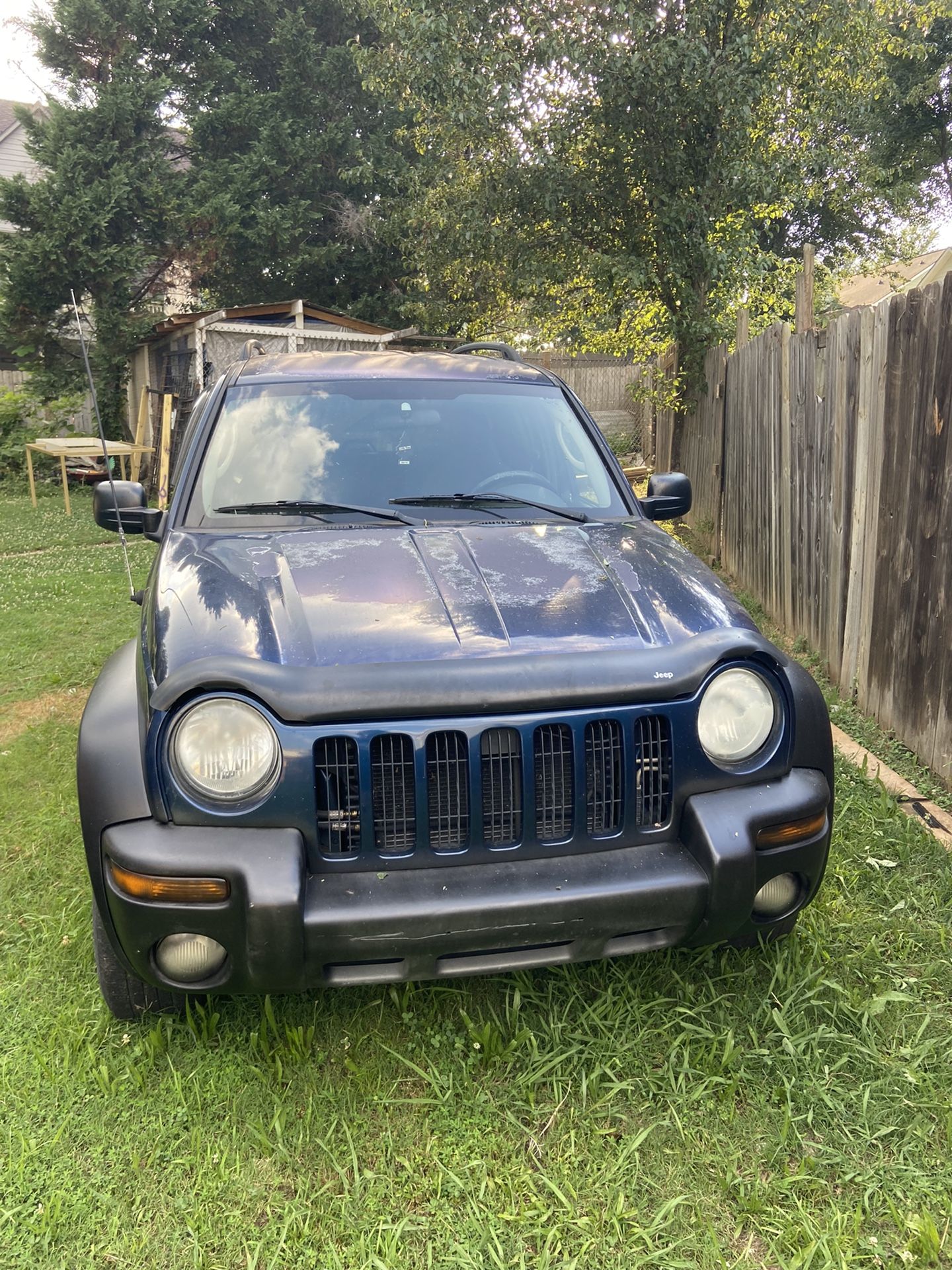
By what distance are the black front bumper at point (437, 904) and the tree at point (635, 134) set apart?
7.81m

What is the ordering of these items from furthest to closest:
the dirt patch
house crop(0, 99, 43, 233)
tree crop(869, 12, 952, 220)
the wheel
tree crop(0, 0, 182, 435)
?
house crop(0, 99, 43, 233), tree crop(869, 12, 952, 220), tree crop(0, 0, 182, 435), the dirt patch, the wheel

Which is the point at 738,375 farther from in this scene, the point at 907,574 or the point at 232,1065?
the point at 232,1065

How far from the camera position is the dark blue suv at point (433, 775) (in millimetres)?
2062

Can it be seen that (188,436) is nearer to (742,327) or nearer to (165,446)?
(742,327)

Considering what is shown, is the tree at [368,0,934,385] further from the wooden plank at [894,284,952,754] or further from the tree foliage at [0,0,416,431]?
the tree foliage at [0,0,416,431]

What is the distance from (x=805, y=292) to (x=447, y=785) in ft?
17.4

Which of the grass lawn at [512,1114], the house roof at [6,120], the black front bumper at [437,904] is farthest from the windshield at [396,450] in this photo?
the house roof at [6,120]

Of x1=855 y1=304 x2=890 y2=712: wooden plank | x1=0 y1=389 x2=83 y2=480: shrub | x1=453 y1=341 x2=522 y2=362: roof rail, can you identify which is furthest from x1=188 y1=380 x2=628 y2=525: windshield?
x1=0 y1=389 x2=83 y2=480: shrub

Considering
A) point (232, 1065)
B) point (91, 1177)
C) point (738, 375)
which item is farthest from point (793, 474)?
point (91, 1177)

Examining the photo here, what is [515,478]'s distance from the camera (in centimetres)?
346

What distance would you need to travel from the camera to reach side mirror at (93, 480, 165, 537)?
355 cm

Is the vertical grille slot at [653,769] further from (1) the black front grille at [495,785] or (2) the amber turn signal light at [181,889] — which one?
(2) the amber turn signal light at [181,889]

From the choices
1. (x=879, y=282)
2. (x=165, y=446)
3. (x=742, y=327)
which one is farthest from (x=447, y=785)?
(x=879, y=282)

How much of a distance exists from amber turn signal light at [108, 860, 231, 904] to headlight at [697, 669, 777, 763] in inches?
48.5
